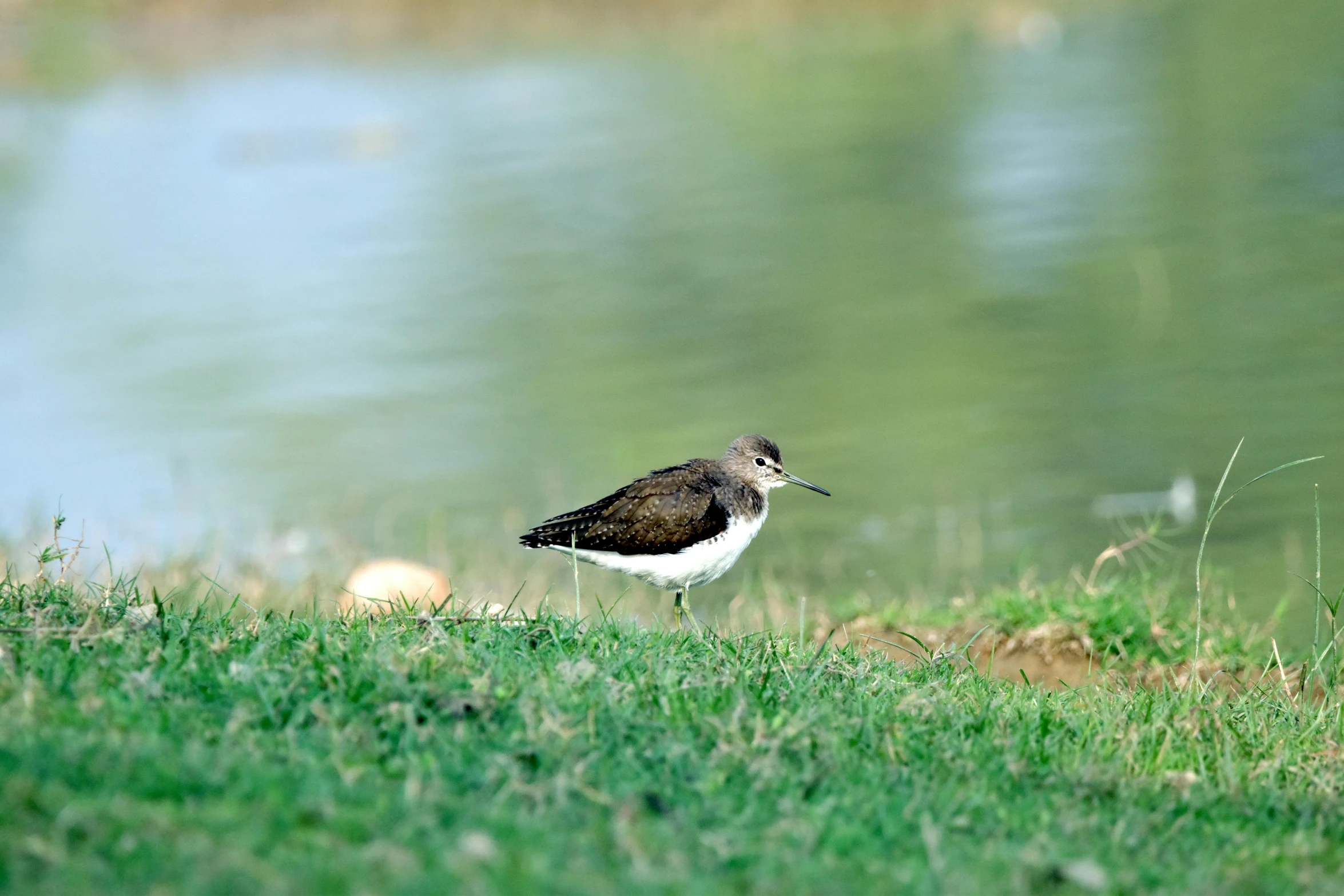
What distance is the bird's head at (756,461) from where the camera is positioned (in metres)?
8.05

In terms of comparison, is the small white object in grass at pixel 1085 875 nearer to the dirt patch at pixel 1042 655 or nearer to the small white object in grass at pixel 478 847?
the small white object in grass at pixel 478 847

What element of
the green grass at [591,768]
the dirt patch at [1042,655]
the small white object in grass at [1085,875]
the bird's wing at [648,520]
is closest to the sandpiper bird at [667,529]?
the bird's wing at [648,520]

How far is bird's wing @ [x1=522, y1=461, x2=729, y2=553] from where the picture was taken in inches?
286

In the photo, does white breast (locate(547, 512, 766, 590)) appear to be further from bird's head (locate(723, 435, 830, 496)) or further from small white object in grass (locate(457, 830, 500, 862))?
small white object in grass (locate(457, 830, 500, 862))

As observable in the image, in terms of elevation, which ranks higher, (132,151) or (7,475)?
(132,151)

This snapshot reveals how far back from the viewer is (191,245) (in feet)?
75.5

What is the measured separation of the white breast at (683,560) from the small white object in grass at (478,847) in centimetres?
330

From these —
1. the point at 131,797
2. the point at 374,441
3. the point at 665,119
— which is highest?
the point at 665,119

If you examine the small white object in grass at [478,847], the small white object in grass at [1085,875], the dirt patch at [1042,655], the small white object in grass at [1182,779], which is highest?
the small white object in grass at [478,847]

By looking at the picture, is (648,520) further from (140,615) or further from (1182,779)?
(1182,779)

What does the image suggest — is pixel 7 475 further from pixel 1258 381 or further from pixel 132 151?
pixel 132 151

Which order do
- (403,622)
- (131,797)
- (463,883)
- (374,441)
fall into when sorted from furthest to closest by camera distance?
(374,441) < (403,622) < (131,797) < (463,883)

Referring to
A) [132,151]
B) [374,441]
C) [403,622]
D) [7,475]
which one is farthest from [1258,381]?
[132,151]

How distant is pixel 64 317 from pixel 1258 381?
14695 millimetres
